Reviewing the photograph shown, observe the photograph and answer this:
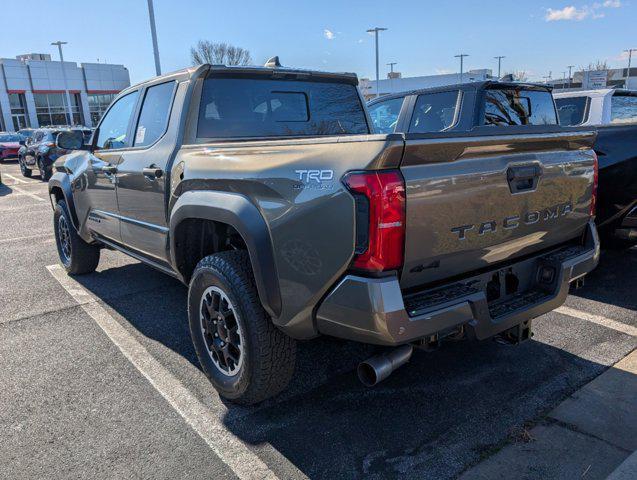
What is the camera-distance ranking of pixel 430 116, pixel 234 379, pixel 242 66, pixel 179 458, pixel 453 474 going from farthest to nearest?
1. pixel 430 116
2. pixel 242 66
3. pixel 234 379
4. pixel 179 458
5. pixel 453 474

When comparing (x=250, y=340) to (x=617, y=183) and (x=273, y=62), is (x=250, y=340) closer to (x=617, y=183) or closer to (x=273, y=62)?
(x=273, y=62)

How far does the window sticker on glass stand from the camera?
418 centimetres

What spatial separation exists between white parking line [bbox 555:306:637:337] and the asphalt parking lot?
0.02 metres

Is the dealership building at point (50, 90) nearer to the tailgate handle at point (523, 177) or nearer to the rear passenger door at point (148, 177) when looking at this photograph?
the rear passenger door at point (148, 177)

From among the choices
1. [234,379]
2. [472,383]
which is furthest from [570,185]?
[234,379]

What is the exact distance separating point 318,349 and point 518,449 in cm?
163

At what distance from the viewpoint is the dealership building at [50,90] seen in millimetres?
48906

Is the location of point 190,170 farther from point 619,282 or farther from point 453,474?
point 619,282

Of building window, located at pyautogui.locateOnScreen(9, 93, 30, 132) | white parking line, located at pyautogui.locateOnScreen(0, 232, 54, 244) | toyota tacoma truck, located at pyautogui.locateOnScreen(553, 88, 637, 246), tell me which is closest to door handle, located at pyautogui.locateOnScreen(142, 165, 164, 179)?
toyota tacoma truck, located at pyautogui.locateOnScreen(553, 88, 637, 246)

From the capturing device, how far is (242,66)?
3.85m

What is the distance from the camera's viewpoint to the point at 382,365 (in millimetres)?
2482

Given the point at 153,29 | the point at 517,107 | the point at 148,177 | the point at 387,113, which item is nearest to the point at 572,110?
the point at 517,107

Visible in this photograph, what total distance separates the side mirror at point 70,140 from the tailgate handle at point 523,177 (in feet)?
13.5

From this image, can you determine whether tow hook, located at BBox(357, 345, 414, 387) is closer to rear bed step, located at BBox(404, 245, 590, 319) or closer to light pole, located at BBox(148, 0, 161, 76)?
rear bed step, located at BBox(404, 245, 590, 319)
